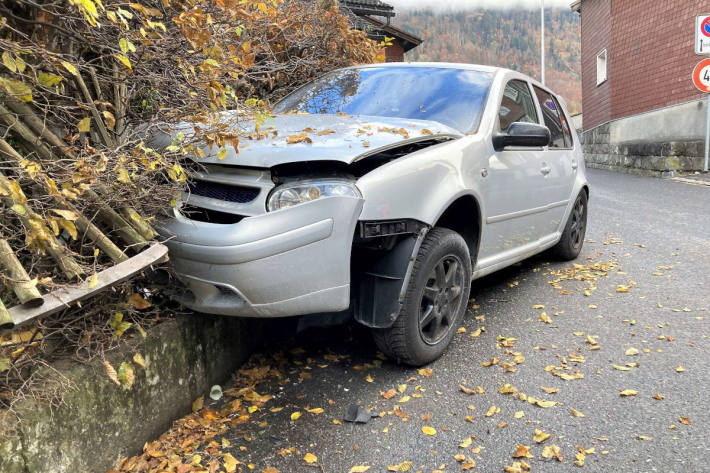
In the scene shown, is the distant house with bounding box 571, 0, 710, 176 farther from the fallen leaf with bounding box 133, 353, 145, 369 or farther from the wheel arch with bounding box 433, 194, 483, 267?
the fallen leaf with bounding box 133, 353, 145, 369

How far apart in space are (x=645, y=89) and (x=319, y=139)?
17091 mm

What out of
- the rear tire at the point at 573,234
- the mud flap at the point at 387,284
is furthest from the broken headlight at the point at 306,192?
the rear tire at the point at 573,234

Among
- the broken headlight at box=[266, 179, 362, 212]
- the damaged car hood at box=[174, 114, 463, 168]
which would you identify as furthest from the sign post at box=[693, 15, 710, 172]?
the broken headlight at box=[266, 179, 362, 212]

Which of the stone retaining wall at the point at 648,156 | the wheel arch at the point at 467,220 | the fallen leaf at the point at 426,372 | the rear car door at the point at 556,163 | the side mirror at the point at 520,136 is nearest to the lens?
the fallen leaf at the point at 426,372

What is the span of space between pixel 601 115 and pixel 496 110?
19.4 m

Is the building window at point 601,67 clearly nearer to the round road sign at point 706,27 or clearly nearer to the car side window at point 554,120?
the round road sign at point 706,27

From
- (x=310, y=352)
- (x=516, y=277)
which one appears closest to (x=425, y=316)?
(x=310, y=352)

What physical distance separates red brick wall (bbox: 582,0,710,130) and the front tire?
13.8m

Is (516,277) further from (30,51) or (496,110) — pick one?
(30,51)

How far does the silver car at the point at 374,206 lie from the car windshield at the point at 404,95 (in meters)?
0.01

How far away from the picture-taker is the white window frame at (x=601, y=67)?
2044cm

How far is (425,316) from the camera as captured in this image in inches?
125

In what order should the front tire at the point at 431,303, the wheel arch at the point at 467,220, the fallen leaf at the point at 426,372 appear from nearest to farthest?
the front tire at the point at 431,303 < the fallen leaf at the point at 426,372 < the wheel arch at the point at 467,220

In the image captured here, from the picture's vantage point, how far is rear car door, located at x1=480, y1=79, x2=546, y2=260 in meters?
3.68
